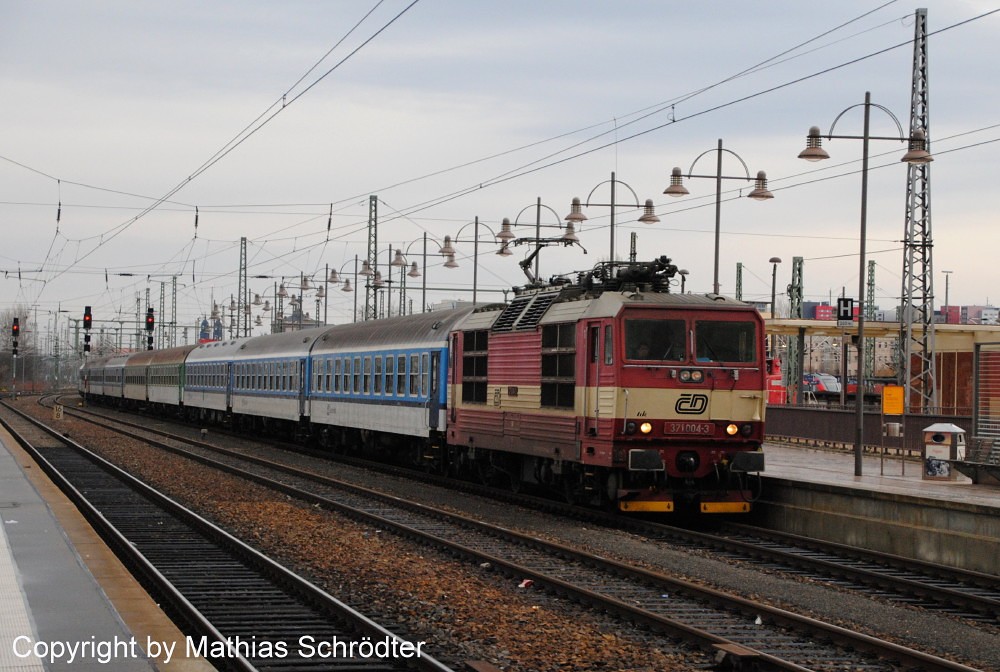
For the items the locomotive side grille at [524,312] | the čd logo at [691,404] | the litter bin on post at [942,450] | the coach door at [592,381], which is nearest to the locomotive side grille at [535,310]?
the locomotive side grille at [524,312]

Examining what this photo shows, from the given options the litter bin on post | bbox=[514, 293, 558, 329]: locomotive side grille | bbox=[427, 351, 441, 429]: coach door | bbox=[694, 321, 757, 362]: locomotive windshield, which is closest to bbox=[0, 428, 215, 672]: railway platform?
bbox=[514, 293, 558, 329]: locomotive side grille

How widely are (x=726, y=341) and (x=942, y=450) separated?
6.63m

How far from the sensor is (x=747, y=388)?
61.5ft

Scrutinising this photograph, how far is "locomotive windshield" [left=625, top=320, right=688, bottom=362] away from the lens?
18344 mm

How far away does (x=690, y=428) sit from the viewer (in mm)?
18422

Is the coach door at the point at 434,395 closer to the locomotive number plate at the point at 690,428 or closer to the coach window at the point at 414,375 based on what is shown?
the coach window at the point at 414,375

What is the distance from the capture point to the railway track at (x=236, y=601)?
983 centimetres

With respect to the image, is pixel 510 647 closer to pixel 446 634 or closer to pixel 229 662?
pixel 446 634

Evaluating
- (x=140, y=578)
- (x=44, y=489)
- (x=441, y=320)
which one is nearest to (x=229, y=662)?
(x=140, y=578)

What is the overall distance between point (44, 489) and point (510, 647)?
1423cm

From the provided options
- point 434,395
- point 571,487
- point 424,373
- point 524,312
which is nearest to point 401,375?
point 424,373

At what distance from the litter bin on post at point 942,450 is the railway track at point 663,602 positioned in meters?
9.20

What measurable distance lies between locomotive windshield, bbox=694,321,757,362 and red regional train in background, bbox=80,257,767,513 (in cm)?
1

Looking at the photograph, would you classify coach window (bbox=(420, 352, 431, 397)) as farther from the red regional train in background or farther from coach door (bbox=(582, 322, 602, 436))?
coach door (bbox=(582, 322, 602, 436))
